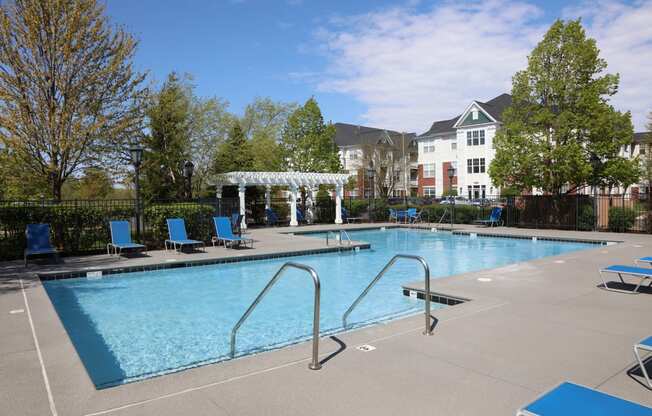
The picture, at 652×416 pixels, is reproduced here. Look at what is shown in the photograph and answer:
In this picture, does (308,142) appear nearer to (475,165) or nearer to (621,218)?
(475,165)

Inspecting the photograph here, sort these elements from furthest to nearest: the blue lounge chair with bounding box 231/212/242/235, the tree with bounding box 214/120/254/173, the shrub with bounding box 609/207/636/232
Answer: the tree with bounding box 214/120/254/173
the shrub with bounding box 609/207/636/232
the blue lounge chair with bounding box 231/212/242/235

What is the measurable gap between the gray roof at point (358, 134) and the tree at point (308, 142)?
14.2 metres

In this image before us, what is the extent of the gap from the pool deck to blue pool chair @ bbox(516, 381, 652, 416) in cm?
73

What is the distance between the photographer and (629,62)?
63.3 ft

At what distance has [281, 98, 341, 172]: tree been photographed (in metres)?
35.9

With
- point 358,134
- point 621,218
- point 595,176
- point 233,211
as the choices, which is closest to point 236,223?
point 233,211

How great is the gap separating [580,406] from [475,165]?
1676 inches

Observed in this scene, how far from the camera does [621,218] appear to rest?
19219mm

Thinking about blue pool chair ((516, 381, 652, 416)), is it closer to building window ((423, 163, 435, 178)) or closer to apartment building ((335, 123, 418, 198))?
apartment building ((335, 123, 418, 198))

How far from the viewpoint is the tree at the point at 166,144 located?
2131 cm

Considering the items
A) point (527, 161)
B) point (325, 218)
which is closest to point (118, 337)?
point (527, 161)

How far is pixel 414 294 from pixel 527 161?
14.3m

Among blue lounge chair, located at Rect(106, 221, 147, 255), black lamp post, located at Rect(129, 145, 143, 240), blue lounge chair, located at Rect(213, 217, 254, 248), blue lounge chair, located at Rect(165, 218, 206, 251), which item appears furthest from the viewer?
blue lounge chair, located at Rect(213, 217, 254, 248)

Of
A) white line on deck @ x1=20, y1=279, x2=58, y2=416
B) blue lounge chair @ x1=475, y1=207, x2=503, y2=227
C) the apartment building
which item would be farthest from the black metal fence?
the apartment building
